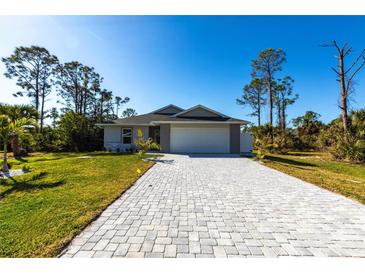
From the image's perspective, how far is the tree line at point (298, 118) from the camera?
11383 millimetres

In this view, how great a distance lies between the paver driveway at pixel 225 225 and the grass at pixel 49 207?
30 cm

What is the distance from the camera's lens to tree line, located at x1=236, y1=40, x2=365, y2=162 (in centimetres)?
1138

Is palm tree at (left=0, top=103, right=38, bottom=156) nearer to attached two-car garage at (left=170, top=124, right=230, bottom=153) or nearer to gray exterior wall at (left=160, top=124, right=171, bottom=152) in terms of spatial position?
gray exterior wall at (left=160, top=124, right=171, bottom=152)

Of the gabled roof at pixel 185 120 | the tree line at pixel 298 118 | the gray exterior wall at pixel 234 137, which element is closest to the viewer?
the tree line at pixel 298 118

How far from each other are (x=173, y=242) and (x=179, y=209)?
1206 mm

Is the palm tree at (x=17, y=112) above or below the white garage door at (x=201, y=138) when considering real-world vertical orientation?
above

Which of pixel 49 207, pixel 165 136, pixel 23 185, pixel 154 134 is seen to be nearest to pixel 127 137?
pixel 154 134

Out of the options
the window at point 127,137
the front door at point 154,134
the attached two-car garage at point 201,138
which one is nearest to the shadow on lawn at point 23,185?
the attached two-car garage at point 201,138

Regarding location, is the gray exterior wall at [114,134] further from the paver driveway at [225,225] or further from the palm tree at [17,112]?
the paver driveway at [225,225]

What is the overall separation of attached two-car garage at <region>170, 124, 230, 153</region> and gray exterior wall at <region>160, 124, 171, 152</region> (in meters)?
0.27

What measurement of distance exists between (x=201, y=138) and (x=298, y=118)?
26.3 m

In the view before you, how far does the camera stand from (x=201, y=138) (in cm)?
1455
